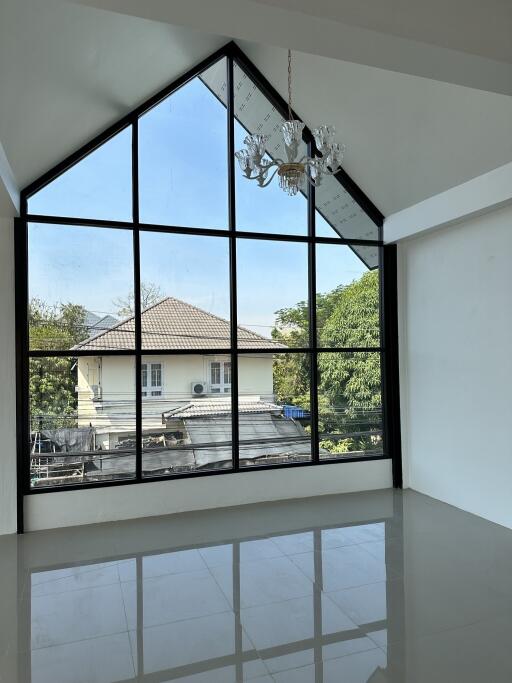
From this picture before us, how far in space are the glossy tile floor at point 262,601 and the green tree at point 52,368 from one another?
1074 millimetres

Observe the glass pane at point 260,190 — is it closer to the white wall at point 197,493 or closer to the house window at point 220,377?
the house window at point 220,377

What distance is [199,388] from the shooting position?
17.1ft

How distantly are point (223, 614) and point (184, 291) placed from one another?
10.1 feet

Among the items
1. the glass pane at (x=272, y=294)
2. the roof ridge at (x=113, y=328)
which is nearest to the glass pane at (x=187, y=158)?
the glass pane at (x=272, y=294)

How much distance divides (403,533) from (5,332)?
13.1 feet

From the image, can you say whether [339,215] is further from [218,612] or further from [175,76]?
[218,612]

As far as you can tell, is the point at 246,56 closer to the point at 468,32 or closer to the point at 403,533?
the point at 468,32

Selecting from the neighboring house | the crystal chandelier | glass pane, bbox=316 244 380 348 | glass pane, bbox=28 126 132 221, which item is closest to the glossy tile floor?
the neighboring house

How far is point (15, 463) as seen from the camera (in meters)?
4.55

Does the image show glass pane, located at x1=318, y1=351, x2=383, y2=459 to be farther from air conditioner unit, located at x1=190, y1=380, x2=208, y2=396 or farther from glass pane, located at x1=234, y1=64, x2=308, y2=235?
glass pane, located at x1=234, y1=64, x2=308, y2=235

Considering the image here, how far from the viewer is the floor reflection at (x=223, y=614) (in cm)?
259

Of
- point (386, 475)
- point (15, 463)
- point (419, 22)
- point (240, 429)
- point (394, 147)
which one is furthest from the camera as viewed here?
point (386, 475)

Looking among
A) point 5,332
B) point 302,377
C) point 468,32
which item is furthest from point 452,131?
point 5,332

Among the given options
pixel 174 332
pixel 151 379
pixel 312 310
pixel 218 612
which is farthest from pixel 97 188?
pixel 218 612
